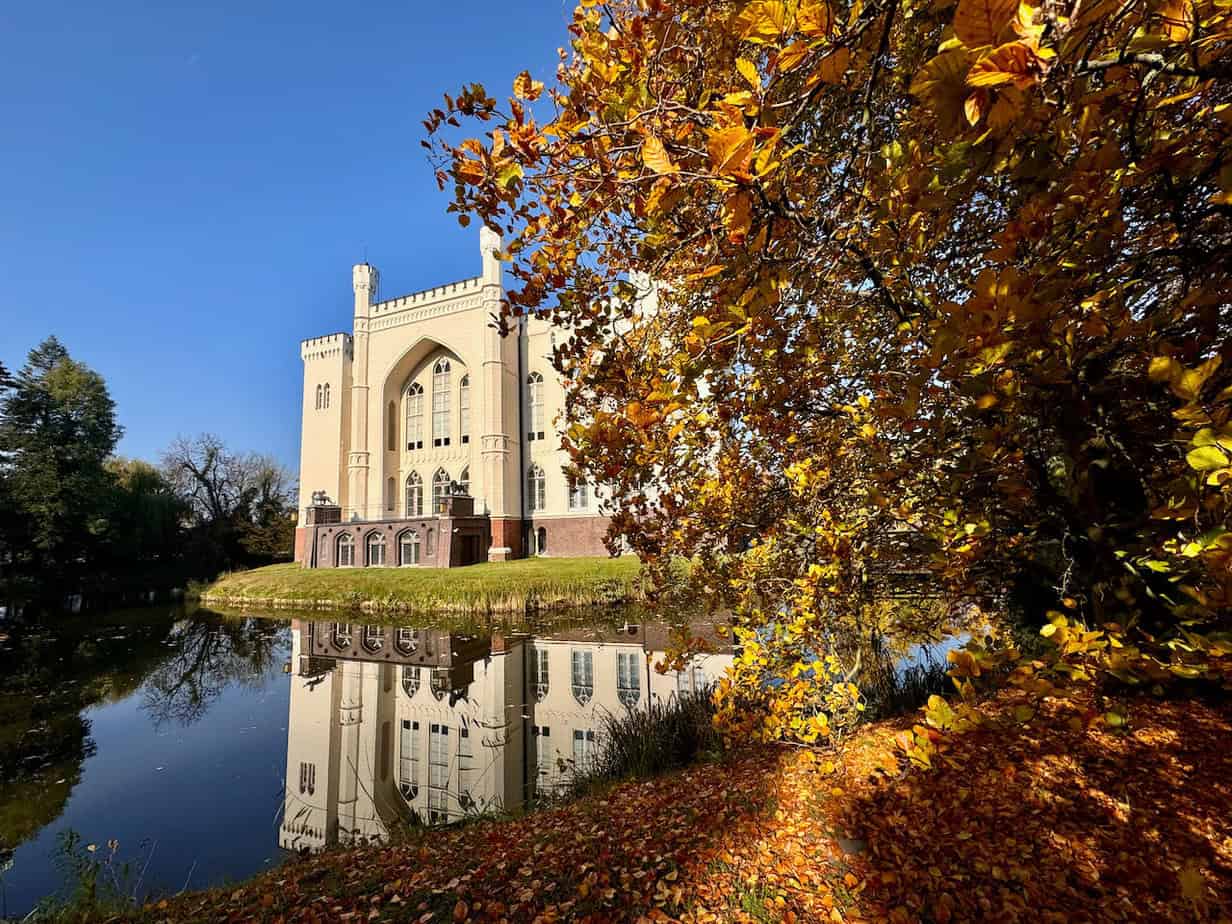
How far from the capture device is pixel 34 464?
80.0 ft

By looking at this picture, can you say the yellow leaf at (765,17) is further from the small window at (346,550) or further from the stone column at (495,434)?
the small window at (346,550)

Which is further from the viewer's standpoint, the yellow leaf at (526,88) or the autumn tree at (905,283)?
the yellow leaf at (526,88)

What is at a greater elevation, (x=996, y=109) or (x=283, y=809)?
(x=996, y=109)

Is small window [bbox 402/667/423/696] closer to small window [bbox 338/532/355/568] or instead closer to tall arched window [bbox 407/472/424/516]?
small window [bbox 338/532/355/568]

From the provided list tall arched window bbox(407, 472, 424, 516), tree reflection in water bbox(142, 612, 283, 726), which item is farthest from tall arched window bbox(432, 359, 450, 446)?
tree reflection in water bbox(142, 612, 283, 726)

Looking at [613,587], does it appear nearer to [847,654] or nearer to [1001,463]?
[847,654]

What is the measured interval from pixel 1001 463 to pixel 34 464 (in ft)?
116

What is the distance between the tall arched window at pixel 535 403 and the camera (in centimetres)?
2809

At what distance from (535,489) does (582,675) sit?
18.1 metres

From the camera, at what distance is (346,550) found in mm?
26328

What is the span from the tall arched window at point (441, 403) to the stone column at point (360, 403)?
146 inches

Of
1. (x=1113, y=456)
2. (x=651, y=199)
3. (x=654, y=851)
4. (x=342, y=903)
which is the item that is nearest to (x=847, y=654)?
(x=654, y=851)

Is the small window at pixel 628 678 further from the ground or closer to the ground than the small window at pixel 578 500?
closer to the ground

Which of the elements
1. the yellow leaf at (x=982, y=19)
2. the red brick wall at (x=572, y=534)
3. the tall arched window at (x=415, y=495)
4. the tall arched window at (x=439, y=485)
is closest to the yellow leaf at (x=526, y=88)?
the yellow leaf at (x=982, y=19)
